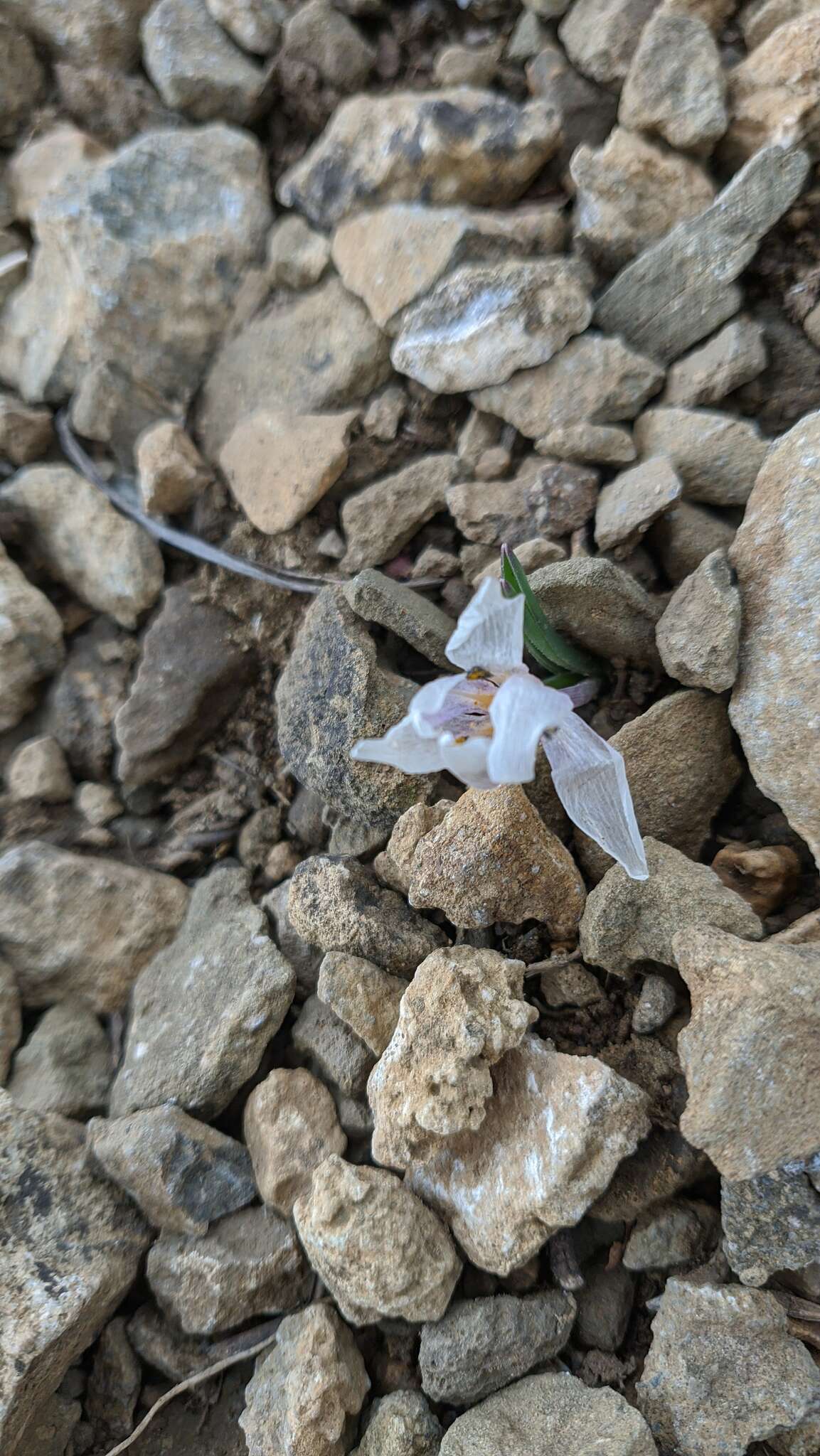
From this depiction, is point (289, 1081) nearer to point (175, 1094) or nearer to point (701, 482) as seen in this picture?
point (175, 1094)

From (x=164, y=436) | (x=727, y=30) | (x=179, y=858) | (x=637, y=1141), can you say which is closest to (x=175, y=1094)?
(x=179, y=858)

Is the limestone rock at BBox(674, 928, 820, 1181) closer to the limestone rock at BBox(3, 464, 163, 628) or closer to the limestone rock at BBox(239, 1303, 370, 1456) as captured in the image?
the limestone rock at BBox(239, 1303, 370, 1456)

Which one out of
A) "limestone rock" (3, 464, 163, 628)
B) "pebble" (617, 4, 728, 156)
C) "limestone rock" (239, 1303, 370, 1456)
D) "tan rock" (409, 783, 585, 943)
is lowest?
"limestone rock" (239, 1303, 370, 1456)

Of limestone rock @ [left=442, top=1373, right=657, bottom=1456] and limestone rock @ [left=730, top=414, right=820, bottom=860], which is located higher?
limestone rock @ [left=730, top=414, right=820, bottom=860]

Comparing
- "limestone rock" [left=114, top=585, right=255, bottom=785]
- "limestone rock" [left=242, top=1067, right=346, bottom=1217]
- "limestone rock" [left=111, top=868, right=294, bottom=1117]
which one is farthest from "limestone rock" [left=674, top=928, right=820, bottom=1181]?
"limestone rock" [left=114, top=585, right=255, bottom=785]

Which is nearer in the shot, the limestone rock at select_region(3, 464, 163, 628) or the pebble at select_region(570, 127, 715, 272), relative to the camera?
the pebble at select_region(570, 127, 715, 272)

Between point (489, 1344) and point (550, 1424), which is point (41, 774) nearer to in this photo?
point (489, 1344)
